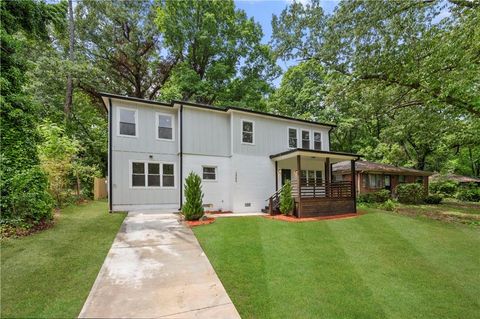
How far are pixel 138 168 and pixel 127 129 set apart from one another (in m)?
2.01

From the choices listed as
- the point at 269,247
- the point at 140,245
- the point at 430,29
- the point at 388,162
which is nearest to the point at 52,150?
the point at 140,245

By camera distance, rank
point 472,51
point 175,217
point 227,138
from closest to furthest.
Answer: point 472,51 < point 175,217 < point 227,138

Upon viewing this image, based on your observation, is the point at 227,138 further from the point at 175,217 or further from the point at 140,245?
the point at 140,245

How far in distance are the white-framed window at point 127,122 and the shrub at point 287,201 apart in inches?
314

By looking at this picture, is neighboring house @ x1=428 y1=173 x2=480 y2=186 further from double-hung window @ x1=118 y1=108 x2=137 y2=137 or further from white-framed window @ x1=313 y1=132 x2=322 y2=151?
double-hung window @ x1=118 y1=108 x2=137 y2=137

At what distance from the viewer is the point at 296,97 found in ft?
83.0

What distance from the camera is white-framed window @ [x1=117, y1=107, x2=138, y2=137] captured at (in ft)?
37.9

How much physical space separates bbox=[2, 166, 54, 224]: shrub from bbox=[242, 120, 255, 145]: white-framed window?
8913 mm

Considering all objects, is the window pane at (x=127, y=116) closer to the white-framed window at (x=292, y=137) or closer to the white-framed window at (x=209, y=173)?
the white-framed window at (x=209, y=173)

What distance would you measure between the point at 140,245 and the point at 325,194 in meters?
9.31

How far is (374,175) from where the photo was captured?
20.3 meters

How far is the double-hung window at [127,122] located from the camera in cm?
1154

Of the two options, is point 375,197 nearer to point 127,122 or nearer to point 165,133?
point 165,133

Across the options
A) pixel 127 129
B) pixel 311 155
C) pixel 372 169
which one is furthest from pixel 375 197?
pixel 127 129
